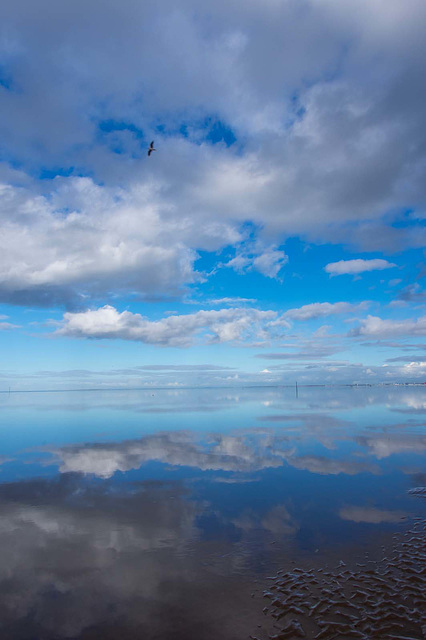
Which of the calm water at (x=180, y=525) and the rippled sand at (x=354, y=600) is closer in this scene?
the rippled sand at (x=354, y=600)

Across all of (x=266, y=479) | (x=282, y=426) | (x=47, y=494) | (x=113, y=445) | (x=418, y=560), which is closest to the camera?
(x=418, y=560)

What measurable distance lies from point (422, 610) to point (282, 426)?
45.4 m

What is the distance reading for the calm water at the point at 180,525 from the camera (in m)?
11.9

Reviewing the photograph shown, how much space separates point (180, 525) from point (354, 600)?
32.4 feet

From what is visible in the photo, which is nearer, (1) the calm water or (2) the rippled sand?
(2) the rippled sand

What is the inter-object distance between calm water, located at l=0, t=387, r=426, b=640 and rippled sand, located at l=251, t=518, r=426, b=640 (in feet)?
2.31

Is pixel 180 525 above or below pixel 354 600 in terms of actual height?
below

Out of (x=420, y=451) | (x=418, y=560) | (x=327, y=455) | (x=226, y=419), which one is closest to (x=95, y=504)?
(x=418, y=560)

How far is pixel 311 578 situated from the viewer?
13383 millimetres

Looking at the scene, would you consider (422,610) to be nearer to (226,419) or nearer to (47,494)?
(47,494)

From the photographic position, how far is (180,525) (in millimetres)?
19078

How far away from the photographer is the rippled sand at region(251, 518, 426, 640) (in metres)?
10.4

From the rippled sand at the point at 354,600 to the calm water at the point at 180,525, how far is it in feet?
2.31

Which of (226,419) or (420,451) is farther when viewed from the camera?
(226,419)
